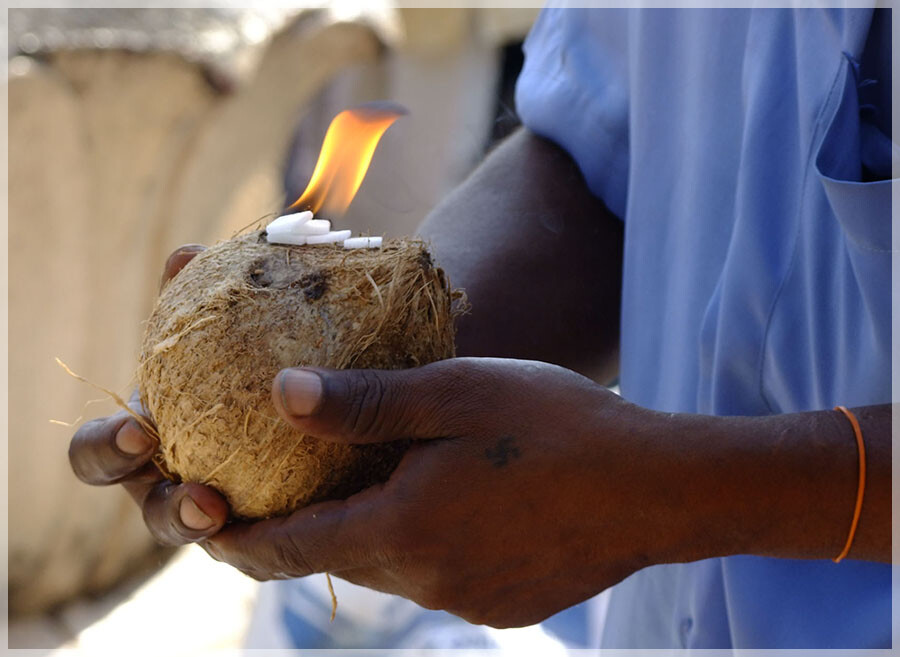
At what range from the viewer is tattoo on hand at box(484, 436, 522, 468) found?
93 cm

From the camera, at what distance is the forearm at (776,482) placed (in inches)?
35.8

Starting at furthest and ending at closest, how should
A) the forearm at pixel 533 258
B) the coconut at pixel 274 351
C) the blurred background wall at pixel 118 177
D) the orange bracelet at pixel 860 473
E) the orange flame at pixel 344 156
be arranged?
the blurred background wall at pixel 118 177 < the forearm at pixel 533 258 < the orange flame at pixel 344 156 < the coconut at pixel 274 351 < the orange bracelet at pixel 860 473

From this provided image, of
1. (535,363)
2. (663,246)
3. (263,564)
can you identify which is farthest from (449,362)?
(663,246)

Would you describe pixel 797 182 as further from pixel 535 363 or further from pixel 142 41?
pixel 142 41

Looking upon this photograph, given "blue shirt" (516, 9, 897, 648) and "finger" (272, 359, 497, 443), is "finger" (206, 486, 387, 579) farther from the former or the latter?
"blue shirt" (516, 9, 897, 648)

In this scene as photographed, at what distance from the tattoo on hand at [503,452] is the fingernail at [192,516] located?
334 mm

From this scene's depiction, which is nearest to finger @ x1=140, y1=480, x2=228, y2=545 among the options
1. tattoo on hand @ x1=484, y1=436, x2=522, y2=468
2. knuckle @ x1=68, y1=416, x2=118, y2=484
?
knuckle @ x1=68, y1=416, x2=118, y2=484

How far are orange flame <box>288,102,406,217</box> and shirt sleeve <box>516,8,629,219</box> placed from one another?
381mm

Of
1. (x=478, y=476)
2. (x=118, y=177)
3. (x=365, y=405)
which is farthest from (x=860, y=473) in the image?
(x=118, y=177)

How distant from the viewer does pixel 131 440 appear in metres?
1.12

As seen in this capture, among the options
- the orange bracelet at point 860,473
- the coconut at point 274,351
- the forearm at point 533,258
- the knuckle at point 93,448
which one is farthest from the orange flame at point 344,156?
the orange bracelet at point 860,473

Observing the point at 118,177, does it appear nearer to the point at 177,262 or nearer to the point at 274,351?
the point at 177,262

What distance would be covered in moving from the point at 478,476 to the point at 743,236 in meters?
0.48

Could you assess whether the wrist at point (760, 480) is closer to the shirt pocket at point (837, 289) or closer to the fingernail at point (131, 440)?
the shirt pocket at point (837, 289)
